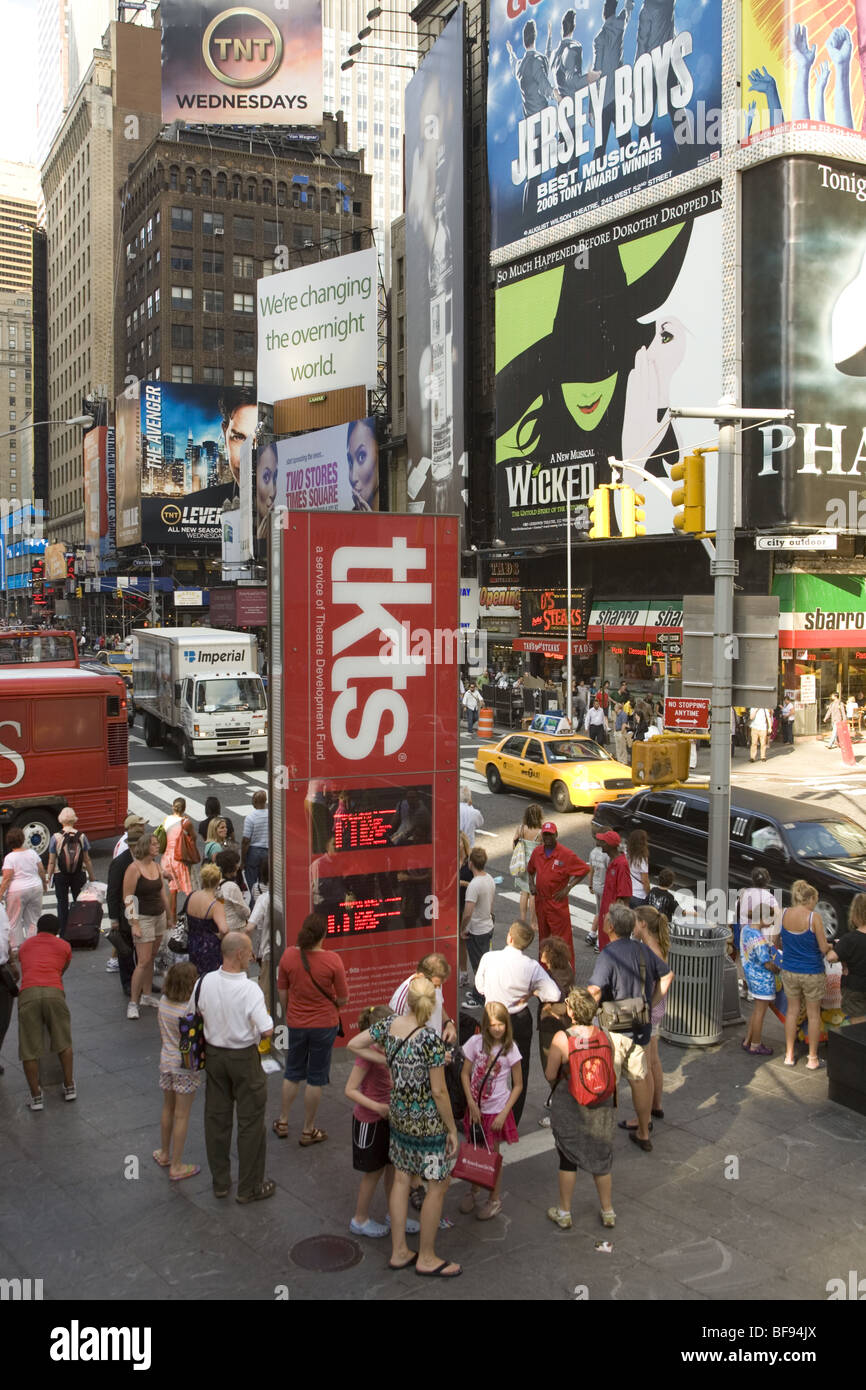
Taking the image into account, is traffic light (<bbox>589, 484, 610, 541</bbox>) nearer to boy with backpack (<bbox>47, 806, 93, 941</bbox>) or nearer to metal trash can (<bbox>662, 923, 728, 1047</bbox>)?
metal trash can (<bbox>662, 923, 728, 1047</bbox>)

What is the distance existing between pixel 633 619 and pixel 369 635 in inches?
1265

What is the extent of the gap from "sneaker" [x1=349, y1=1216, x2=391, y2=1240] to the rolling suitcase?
6732mm

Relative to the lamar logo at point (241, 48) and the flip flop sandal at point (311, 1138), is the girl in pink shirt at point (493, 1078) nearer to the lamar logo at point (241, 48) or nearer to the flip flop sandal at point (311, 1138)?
the flip flop sandal at point (311, 1138)

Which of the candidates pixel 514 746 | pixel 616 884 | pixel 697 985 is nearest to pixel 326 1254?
pixel 697 985

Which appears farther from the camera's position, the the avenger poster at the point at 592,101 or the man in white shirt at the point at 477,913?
the the avenger poster at the point at 592,101

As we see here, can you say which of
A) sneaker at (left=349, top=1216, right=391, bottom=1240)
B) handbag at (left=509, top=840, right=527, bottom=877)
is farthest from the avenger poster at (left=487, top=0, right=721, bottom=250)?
sneaker at (left=349, top=1216, right=391, bottom=1240)

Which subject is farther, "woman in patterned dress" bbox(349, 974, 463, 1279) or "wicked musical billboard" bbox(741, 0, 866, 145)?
"wicked musical billboard" bbox(741, 0, 866, 145)

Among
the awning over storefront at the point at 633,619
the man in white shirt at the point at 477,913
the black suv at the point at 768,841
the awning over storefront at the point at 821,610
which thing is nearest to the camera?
the man in white shirt at the point at 477,913

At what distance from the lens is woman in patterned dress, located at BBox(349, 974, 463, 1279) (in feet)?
20.3

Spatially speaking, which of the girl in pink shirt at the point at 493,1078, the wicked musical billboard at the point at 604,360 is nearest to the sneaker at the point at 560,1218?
the girl in pink shirt at the point at 493,1078

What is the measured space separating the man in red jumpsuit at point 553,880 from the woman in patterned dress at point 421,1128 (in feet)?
15.9

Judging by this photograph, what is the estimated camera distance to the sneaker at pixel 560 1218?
22.2 feet

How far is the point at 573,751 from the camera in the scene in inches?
891

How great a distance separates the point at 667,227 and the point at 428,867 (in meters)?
32.8
